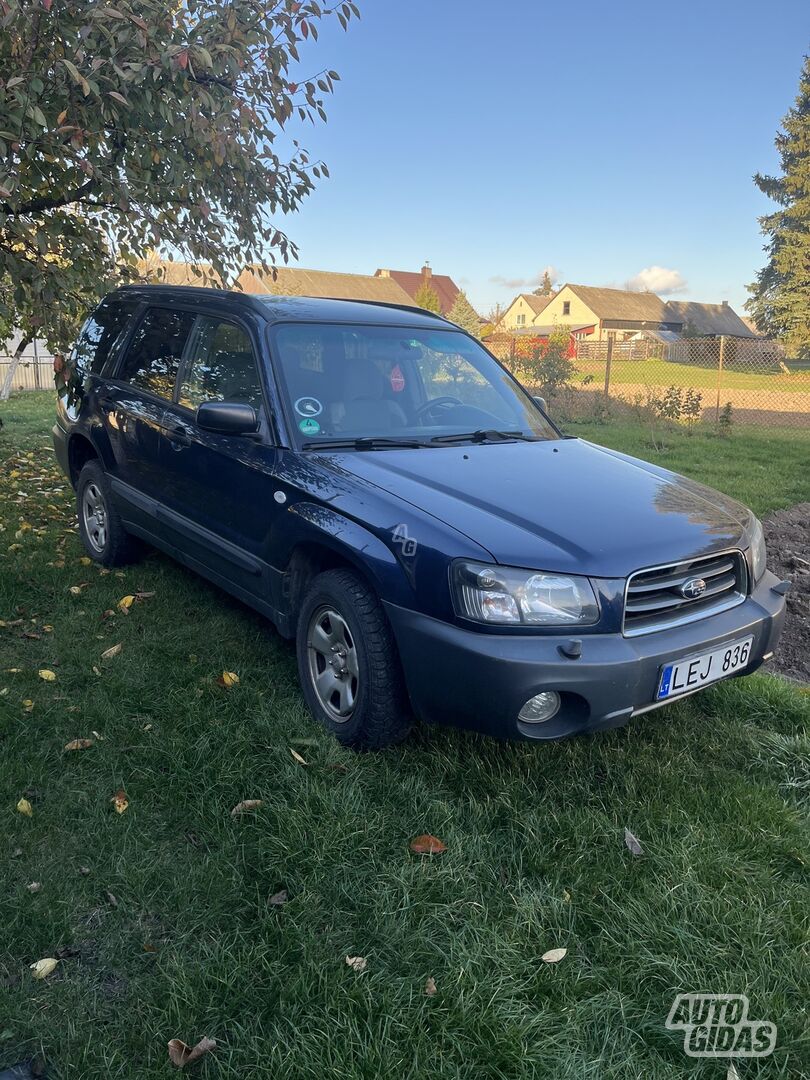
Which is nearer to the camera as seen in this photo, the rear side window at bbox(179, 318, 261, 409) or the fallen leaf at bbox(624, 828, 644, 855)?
the fallen leaf at bbox(624, 828, 644, 855)

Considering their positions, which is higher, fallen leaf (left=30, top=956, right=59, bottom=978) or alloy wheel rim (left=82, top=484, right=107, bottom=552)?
alloy wheel rim (left=82, top=484, right=107, bottom=552)

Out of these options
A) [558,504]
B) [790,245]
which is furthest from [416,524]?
[790,245]

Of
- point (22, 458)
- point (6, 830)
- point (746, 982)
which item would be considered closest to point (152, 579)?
point (6, 830)

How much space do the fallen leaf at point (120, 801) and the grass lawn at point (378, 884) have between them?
2 centimetres

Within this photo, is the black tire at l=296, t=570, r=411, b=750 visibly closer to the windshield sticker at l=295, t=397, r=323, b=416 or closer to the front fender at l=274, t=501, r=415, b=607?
the front fender at l=274, t=501, r=415, b=607

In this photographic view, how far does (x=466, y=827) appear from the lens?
2760 mm

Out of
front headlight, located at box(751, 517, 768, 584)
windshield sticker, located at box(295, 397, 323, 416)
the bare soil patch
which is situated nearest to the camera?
front headlight, located at box(751, 517, 768, 584)

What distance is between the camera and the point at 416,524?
9.23ft

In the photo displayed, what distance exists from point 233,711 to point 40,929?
1252 millimetres

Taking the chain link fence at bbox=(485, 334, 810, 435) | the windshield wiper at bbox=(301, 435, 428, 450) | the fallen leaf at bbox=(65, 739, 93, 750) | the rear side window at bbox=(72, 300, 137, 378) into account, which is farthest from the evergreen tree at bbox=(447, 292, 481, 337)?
the fallen leaf at bbox=(65, 739, 93, 750)

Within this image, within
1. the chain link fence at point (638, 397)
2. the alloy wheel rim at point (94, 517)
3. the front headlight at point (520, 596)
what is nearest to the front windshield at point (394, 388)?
the front headlight at point (520, 596)
